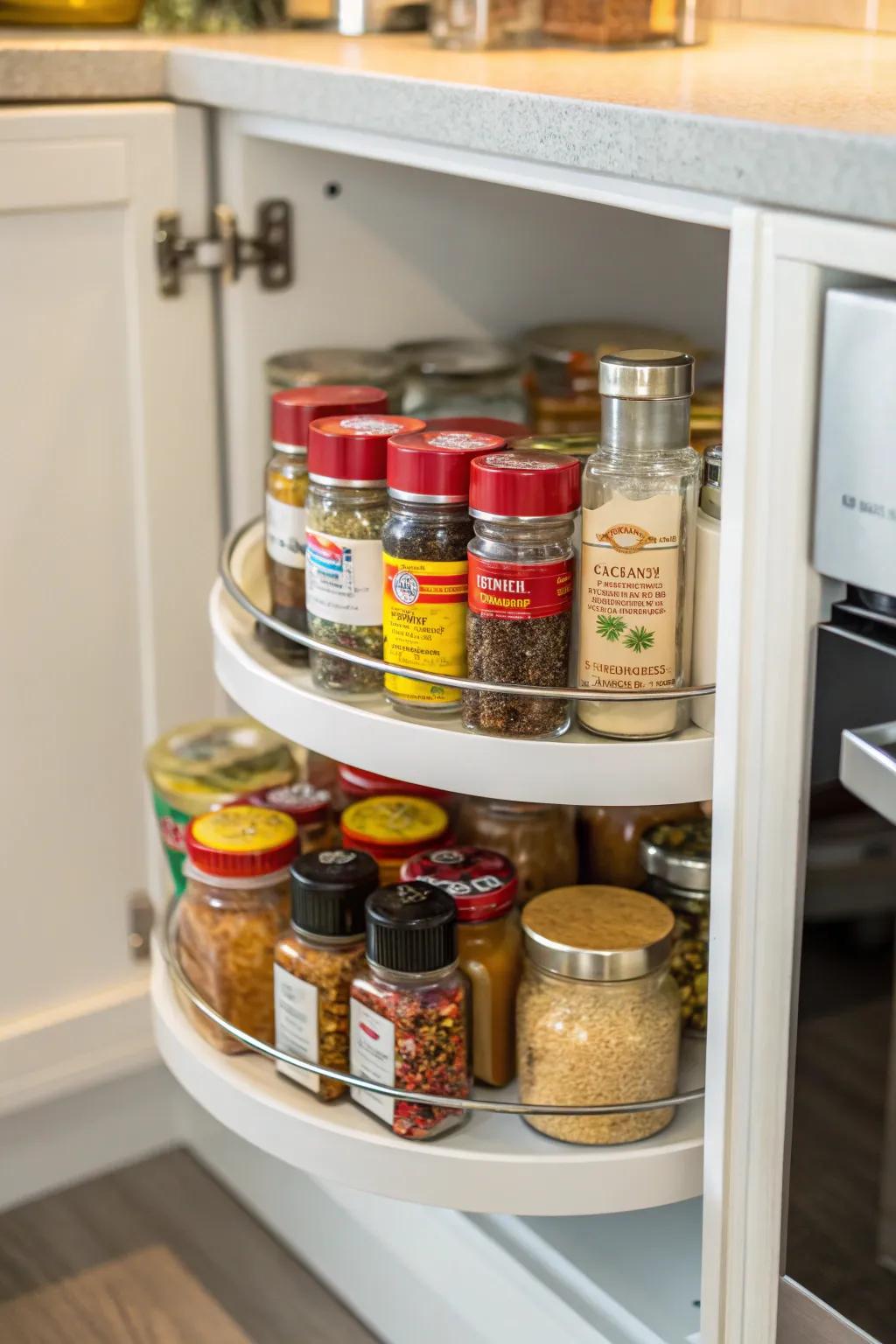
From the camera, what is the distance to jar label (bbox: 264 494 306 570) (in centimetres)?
109

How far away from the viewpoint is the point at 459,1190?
39.0 inches

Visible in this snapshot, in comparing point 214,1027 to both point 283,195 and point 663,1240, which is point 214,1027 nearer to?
point 663,1240

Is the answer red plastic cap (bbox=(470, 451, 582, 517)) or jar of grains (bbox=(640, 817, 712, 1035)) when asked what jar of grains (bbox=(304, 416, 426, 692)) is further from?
jar of grains (bbox=(640, 817, 712, 1035))

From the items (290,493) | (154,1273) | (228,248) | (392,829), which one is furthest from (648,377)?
(154,1273)

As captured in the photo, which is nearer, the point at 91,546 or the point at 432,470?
the point at 432,470

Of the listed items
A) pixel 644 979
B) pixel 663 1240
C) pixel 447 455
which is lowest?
pixel 663 1240

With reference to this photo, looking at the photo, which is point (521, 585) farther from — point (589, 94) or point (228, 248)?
point (228, 248)

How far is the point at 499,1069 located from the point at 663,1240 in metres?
0.25

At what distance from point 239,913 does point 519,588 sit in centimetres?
35

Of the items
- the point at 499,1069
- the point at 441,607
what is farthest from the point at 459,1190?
the point at 441,607

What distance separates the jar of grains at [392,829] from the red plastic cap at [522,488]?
0.30m

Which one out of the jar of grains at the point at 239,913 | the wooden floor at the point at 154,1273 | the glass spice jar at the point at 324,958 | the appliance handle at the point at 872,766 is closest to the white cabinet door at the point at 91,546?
the wooden floor at the point at 154,1273

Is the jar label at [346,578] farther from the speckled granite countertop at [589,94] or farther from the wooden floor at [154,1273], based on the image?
the wooden floor at [154,1273]

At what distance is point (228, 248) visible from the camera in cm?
128
